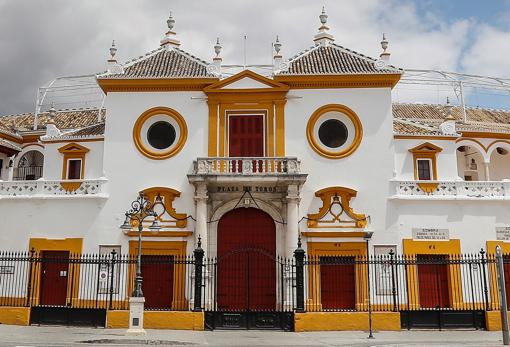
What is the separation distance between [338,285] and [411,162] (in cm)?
627

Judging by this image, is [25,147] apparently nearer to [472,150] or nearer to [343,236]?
[343,236]

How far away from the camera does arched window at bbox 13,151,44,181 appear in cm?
3203

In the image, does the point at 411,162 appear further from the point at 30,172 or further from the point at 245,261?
the point at 30,172

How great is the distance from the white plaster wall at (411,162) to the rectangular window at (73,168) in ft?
46.5

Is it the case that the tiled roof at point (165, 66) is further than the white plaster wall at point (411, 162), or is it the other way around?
the tiled roof at point (165, 66)

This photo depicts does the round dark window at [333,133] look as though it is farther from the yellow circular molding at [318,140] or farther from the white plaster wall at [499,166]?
the white plaster wall at [499,166]

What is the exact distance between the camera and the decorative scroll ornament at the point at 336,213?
21.5m

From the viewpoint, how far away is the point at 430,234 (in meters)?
21.4

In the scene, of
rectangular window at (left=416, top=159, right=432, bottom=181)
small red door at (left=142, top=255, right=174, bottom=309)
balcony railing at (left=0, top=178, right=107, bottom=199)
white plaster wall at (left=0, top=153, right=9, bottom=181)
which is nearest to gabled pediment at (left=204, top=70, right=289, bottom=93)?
balcony railing at (left=0, top=178, right=107, bottom=199)

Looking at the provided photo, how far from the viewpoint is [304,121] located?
22469 mm

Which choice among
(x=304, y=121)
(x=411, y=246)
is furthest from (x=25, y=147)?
(x=411, y=246)

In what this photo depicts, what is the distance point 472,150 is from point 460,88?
4756 mm

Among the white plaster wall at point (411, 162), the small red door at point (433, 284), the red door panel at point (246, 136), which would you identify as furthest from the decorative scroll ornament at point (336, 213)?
the red door panel at point (246, 136)

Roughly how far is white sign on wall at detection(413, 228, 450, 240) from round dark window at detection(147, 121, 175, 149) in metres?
11.1
